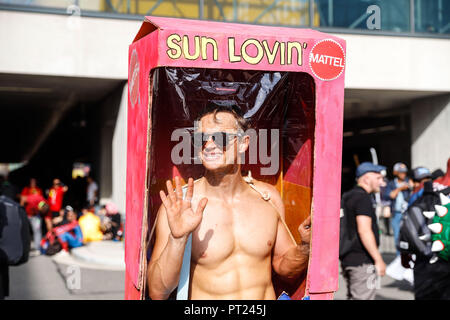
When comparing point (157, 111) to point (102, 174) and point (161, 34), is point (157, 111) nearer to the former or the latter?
point (161, 34)

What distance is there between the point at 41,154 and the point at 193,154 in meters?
38.4

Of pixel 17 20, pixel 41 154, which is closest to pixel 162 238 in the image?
pixel 17 20

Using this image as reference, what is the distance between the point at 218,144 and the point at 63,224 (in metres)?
9.38

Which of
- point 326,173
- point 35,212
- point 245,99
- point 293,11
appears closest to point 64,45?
point 35,212

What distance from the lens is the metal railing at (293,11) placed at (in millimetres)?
10164

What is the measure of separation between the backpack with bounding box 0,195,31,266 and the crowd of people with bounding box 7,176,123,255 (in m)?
6.68

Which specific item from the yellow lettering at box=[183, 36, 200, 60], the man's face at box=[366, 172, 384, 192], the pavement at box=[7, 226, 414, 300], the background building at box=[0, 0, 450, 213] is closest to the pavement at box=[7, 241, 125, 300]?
the pavement at box=[7, 226, 414, 300]

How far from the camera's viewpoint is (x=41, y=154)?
38.8 metres

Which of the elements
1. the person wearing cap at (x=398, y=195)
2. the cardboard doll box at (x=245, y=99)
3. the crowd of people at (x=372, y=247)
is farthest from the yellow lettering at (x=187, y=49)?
the person wearing cap at (x=398, y=195)

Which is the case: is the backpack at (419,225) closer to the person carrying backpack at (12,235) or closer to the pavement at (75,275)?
the person carrying backpack at (12,235)

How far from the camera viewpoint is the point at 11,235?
4465mm

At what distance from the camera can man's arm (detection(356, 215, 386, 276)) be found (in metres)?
5.02

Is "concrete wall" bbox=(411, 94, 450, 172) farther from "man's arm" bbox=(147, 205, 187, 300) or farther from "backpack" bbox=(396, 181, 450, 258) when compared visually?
"man's arm" bbox=(147, 205, 187, 300)

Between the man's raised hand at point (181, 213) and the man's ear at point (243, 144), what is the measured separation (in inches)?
16.1
